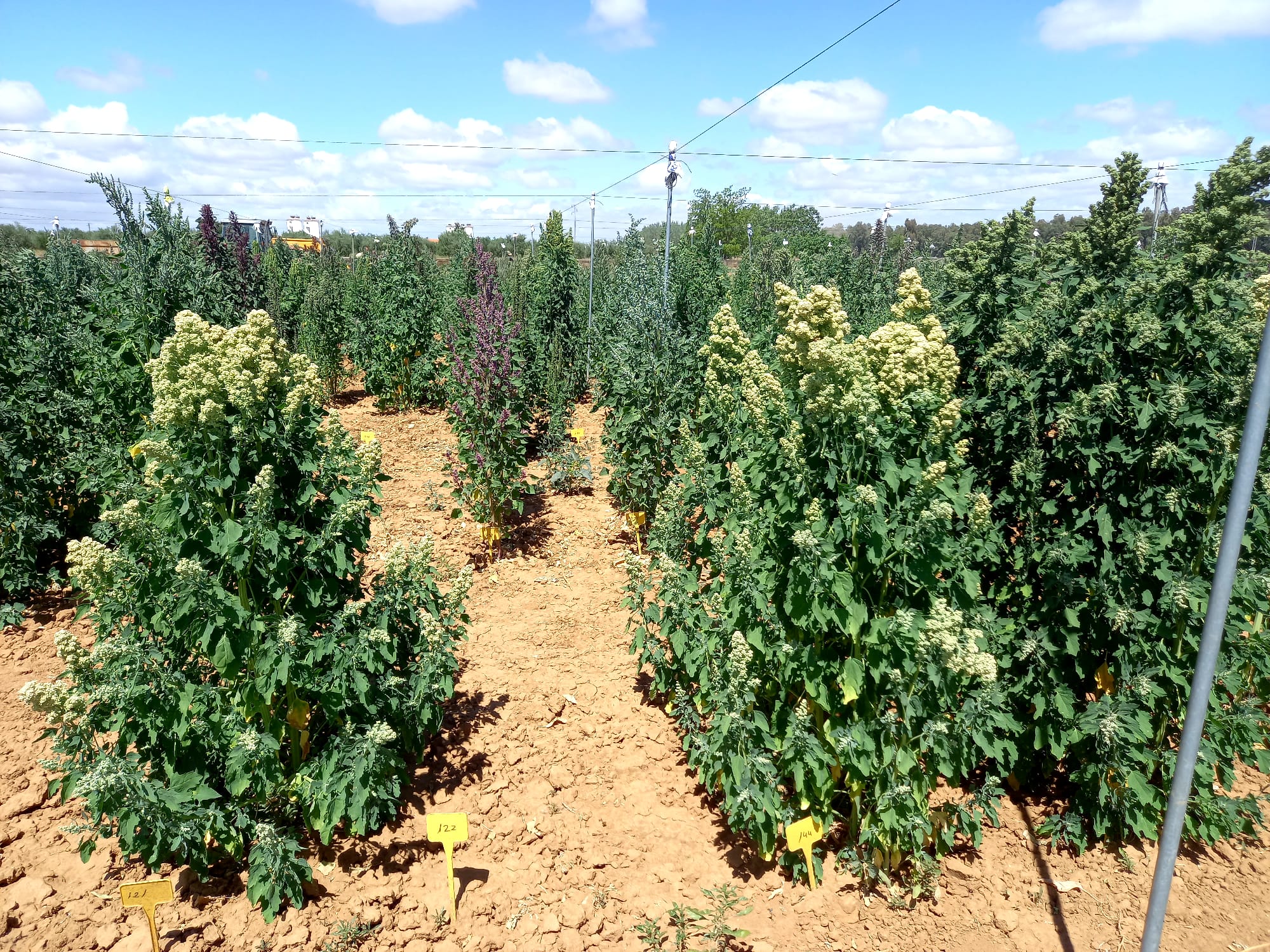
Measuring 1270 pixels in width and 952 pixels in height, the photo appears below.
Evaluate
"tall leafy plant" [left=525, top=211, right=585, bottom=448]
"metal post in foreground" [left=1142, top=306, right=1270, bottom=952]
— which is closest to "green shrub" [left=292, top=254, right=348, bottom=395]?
"tall leafy plant" [left=525, top=211, right=585, bottom=448]

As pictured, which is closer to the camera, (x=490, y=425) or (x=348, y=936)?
(x=348, y=936)

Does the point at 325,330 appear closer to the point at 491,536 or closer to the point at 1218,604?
the point at 491,536

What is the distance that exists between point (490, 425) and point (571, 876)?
461 cm

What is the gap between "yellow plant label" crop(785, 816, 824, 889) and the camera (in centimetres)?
340

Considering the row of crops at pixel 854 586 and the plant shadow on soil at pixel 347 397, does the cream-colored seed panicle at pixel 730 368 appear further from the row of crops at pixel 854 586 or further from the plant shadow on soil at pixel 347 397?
the plant shadow on soil at pixel 347 397

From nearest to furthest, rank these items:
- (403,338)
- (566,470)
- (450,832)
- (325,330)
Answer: (450,832), (566,470), (403,338), (325,330)

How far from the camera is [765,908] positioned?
3.43 metres

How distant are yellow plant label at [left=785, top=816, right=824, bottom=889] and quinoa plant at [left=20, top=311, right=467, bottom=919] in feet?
6.43

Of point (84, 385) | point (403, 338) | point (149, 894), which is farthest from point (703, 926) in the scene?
point (403, 338)

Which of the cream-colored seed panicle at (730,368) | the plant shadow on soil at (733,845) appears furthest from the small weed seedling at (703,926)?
the cream-colored seed panicle at (730,368)

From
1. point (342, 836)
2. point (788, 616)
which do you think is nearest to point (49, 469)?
point (342, 836)

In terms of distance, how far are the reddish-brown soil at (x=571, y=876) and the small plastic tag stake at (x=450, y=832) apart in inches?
4.3

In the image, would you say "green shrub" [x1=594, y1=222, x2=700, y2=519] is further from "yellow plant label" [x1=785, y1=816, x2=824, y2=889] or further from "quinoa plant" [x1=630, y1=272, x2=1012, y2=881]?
"yellow plant label" [x1=785, y1=816, x2=824, y2=889]

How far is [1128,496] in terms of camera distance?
11.8 feet
